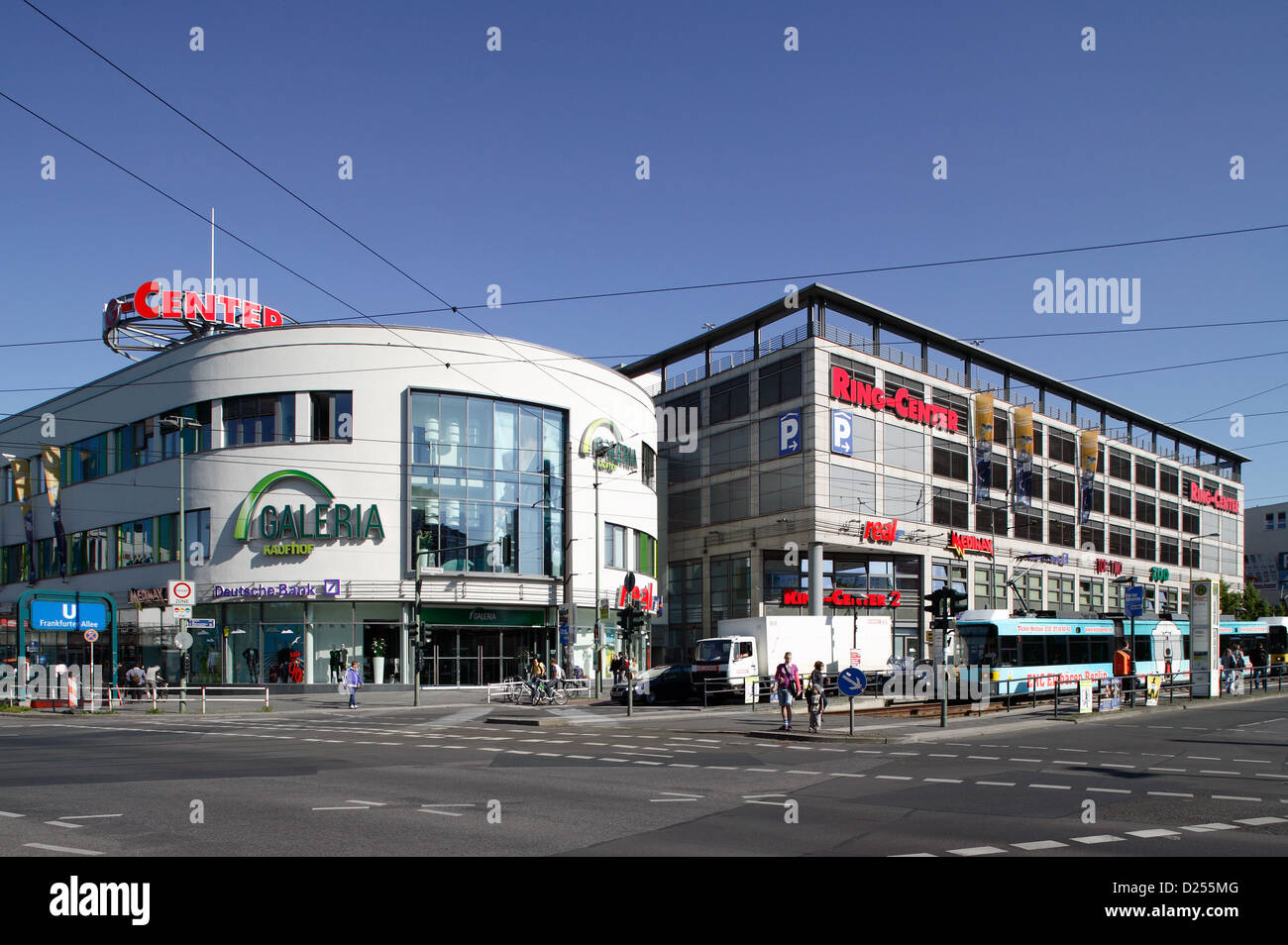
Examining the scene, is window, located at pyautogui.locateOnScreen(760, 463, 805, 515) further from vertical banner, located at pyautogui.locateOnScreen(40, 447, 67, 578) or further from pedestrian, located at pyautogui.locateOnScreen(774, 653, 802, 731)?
vertical banner, located at pyautogui.locateOnScreen(40, 447, 67, 578)

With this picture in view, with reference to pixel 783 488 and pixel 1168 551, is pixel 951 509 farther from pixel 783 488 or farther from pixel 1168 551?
pixel 1168 551

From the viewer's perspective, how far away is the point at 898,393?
213 feet

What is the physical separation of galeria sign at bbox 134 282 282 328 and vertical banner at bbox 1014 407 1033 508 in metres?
49.5

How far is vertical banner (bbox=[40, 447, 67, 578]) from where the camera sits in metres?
59.7

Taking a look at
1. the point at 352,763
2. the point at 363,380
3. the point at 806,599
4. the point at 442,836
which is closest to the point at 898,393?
the point at 806,599

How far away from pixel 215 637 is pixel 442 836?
43349 millimetres

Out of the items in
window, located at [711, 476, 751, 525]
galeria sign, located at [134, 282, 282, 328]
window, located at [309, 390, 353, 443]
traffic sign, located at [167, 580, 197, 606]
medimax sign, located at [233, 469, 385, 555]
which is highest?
galeria sign, located at [134, 282, 282, 328]

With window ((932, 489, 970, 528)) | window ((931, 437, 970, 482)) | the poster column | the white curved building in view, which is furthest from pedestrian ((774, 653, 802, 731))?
window ((931, 437, 970, 482))

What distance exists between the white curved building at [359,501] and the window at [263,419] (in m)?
0.09

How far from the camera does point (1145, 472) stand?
9188cm

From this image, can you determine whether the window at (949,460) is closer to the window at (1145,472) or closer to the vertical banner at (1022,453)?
the vertical banner at (1022,453)

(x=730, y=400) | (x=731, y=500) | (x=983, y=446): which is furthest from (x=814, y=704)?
(x=983, y=446)

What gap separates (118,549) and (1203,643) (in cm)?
5158
